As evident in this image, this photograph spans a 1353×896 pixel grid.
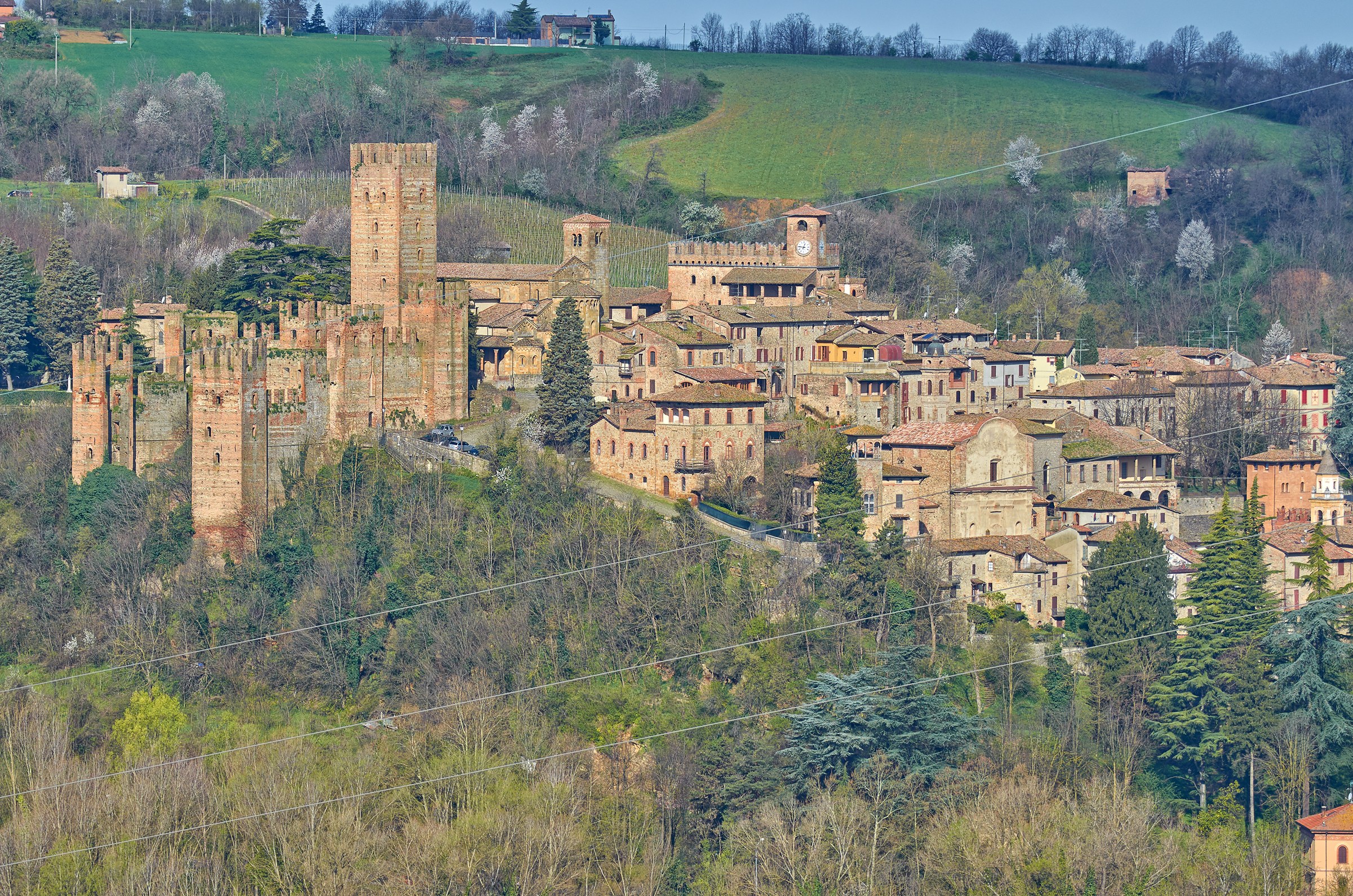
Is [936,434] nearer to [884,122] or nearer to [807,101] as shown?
[884,122]

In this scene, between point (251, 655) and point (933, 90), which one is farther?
point (933, 90)

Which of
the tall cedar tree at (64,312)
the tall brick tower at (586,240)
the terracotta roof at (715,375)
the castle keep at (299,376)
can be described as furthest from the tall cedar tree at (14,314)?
the terracotta roof at (715,375)

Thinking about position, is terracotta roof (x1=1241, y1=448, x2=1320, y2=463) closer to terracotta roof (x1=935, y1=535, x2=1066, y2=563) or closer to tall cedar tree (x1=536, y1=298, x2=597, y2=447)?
terracotta roof (x1=935, y1=535, x2=1066, y2=563)

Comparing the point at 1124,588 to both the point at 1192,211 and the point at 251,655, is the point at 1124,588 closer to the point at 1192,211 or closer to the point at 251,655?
the point at 251,655

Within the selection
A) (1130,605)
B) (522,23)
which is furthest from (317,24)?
(1130,605)

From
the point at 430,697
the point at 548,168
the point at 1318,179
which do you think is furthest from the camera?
the point at 1318,179

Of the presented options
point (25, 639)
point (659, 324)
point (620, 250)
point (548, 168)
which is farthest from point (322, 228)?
point (25, 639)

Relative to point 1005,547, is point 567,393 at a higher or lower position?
higher
